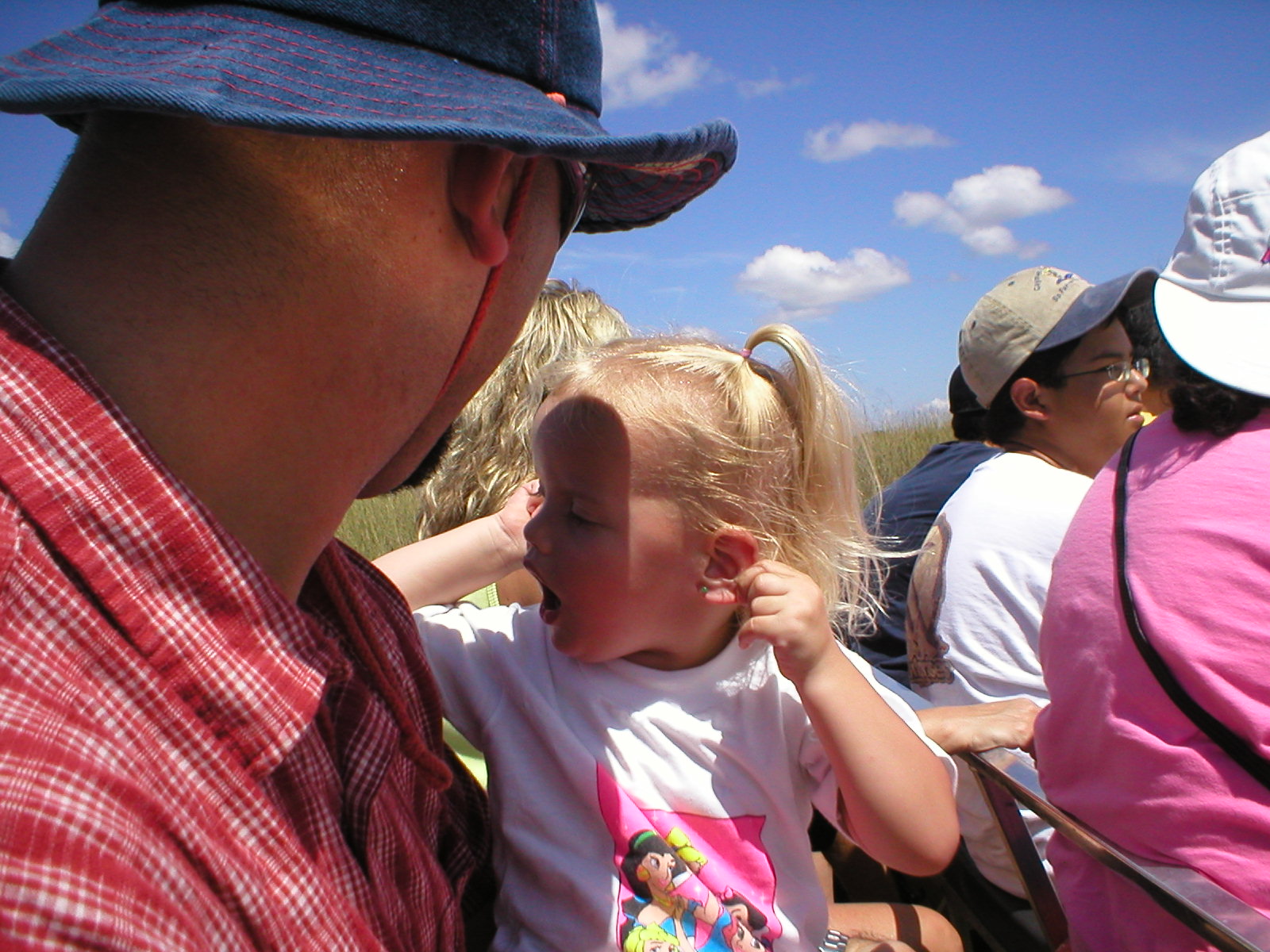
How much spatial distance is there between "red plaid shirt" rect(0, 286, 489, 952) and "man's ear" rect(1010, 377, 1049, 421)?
2.92 metres

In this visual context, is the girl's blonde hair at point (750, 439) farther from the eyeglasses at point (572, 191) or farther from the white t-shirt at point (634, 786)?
the eyeglasses at point (572, 191)

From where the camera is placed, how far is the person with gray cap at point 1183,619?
146cm

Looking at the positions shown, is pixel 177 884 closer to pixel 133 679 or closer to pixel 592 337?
pixel 133 679

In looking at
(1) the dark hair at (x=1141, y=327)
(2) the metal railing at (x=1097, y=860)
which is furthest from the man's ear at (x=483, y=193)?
(1) the dark hair at (x=1141, y=327)

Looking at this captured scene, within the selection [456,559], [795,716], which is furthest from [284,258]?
[456,559]

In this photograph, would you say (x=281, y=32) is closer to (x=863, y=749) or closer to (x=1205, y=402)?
(x=863, y=749)

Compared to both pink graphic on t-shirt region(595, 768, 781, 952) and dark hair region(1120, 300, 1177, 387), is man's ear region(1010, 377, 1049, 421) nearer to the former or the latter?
dark hair region(1120, 300, 1177, 387)

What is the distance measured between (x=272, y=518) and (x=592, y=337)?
1.96m

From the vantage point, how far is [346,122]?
0.78m

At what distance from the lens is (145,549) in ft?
2.57

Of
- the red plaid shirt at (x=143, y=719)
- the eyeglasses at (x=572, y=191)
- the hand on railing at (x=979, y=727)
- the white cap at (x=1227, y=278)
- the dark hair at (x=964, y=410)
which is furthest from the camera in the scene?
the dark hair at (x=964, y=410)

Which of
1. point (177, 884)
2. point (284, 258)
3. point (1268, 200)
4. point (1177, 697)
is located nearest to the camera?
point (177, 884)

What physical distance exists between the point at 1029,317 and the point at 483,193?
2.88 metres

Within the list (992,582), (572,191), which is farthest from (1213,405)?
(572,191)
